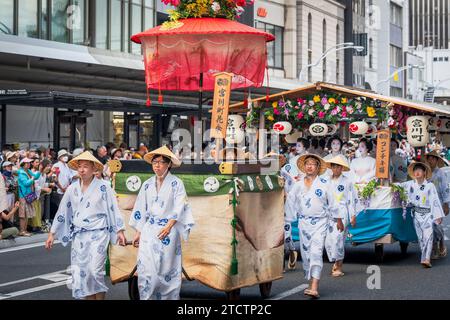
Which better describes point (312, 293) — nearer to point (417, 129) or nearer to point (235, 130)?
point (417, 129)

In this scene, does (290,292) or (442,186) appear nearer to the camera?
(290,292)

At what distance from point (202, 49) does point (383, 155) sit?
12.4 feet

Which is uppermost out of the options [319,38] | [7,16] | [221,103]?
[319,38]

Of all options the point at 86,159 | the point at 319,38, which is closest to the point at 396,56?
the point at 319,38

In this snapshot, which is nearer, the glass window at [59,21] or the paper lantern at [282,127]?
the paper lantern at [282,127]

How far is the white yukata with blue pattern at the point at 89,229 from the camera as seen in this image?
29.6 ft

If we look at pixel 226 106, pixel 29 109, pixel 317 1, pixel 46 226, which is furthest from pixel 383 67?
pixel 226 106

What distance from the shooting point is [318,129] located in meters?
15.2

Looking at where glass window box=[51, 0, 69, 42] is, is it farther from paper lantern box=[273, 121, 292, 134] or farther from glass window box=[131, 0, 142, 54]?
paper lantern box=[273, 121, 292, 134]

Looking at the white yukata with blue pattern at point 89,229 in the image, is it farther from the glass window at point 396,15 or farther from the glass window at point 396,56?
the glass window at point 396,15

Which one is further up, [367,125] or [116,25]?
[116,25]

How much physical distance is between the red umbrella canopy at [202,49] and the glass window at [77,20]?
63.0 feet

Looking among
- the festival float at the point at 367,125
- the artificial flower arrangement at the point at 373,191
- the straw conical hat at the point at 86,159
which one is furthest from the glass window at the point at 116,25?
the straw conical hat at the point at 86,159

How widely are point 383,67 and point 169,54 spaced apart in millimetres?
67397
